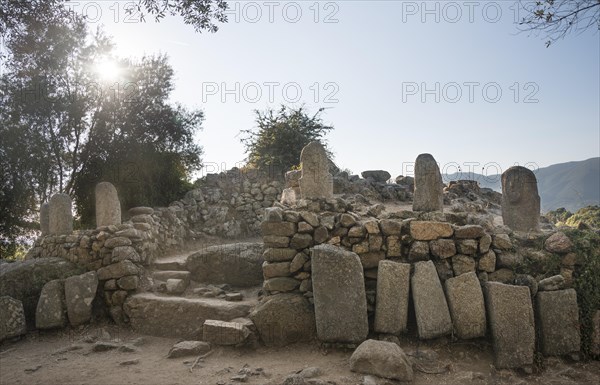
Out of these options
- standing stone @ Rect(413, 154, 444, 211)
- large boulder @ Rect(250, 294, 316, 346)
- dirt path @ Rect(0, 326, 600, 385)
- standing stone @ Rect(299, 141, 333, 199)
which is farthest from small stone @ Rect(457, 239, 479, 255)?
standing stone @ Rect(299, 141, 333, 199)

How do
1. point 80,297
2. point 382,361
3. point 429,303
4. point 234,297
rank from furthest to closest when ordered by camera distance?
point 80,297, point 234,297, point 429,303, point 382,361

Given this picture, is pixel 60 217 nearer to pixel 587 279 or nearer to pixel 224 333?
pixel 224 333

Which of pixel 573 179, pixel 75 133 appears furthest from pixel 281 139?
pixel 573 179

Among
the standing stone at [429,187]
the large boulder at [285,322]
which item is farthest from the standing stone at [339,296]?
the standing stone at [429,187]

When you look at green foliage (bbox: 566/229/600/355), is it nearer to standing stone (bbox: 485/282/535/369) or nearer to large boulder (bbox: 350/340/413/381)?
standing stone (bbox: 485/282/535/369)

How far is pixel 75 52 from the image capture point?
13.5m

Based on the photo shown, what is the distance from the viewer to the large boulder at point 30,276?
24.8 ft

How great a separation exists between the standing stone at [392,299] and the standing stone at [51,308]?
6.06 meters

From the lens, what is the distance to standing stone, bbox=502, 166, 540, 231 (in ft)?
23.1

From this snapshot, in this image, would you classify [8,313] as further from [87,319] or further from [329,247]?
[329,247]

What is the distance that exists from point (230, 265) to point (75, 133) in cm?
878

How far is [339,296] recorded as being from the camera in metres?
5.58

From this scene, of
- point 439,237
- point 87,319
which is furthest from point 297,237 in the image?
point 87,319

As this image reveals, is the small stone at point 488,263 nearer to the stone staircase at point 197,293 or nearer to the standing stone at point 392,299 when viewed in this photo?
the standing stone at point 392,299
